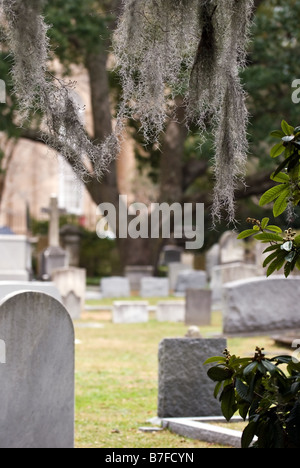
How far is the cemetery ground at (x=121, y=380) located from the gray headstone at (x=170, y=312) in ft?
0.68

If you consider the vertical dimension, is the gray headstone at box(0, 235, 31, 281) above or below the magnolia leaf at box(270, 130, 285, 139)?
below

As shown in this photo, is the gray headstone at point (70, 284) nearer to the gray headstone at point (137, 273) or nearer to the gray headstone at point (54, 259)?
the gray headstone at point (54, 259)

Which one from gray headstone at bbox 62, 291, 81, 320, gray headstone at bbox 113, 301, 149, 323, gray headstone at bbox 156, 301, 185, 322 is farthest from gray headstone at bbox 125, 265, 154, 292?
gray headstone at bbox 113, 301, 149, 323

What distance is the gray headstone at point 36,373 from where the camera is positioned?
4609 mm

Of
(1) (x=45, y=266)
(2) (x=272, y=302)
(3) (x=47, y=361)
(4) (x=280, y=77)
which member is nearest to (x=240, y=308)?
(2) (x=272, y=302)

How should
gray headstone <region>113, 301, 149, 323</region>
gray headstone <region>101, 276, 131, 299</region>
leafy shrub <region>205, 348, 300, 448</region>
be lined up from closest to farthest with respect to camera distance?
1. leafy shrub <region>205, 348, 300, 448</region>
2. gray headstone <region>113, 301, 149, 323</region>
3. gray headstone <region>101, 276, 131, 299</region>

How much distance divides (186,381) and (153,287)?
14104 millimetres

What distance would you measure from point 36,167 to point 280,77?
23.0 meters

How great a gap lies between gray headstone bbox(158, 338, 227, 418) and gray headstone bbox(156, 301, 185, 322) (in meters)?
8.35

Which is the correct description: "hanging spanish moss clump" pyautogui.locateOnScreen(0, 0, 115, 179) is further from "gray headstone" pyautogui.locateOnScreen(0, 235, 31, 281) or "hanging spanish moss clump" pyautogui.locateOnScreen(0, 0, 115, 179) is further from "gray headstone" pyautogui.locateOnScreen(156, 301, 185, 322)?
"gray headstone" pyautogui.locateOnScreen(0, 235, 31, 281)

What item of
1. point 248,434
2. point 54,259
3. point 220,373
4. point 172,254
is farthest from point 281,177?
point 172,254

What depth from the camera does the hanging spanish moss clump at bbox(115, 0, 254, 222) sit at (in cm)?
385

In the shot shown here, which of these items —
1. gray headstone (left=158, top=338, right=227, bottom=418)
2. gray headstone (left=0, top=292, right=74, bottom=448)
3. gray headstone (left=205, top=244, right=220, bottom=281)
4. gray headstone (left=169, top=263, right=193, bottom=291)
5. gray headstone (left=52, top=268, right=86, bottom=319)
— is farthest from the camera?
gray headstone (left=205, top=244, right=220, bottom=281)

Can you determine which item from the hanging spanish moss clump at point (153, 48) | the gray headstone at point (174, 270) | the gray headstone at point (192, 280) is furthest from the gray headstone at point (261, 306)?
the gray headstone at point (174, 270)
